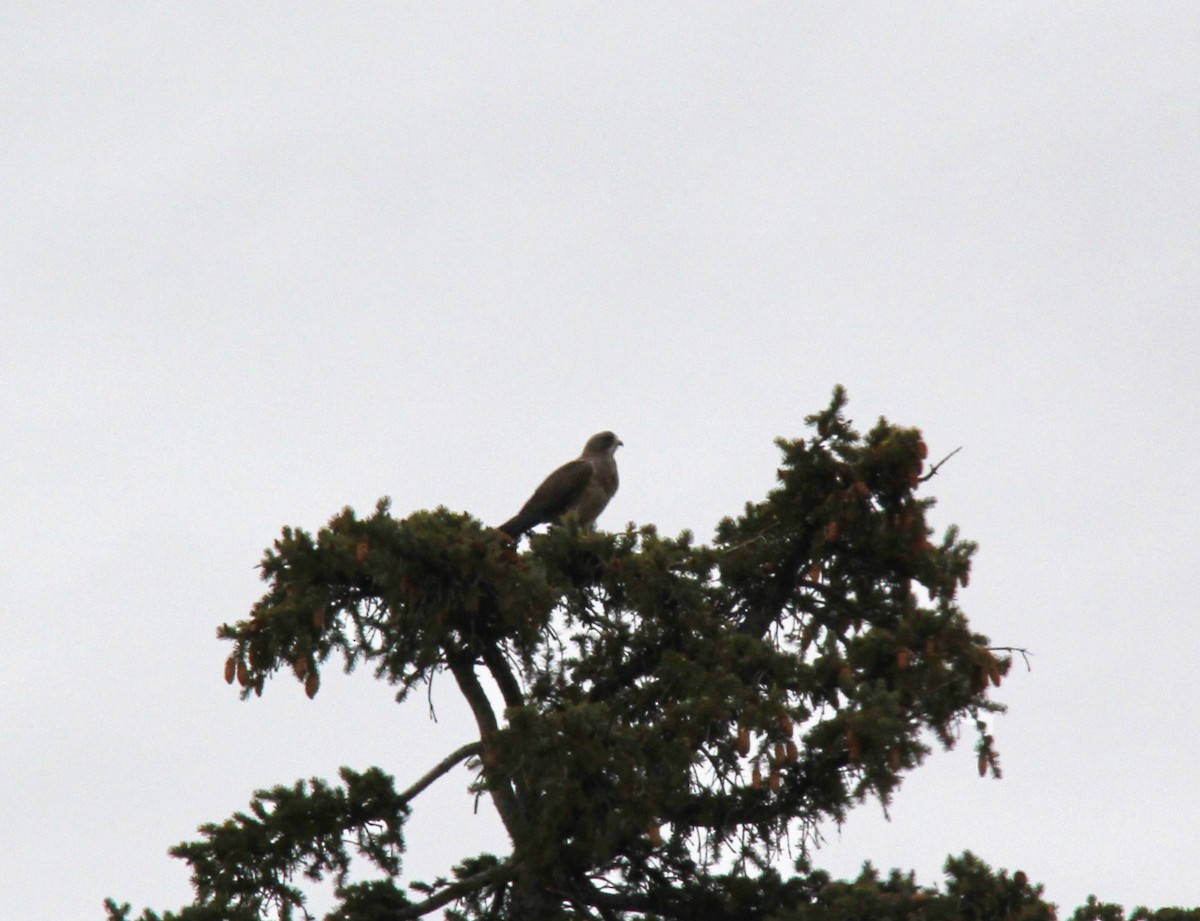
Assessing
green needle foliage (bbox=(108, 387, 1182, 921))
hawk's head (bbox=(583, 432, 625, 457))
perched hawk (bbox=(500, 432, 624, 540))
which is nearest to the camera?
green needle foliage (bbox=(108, 387, 1182, 921))

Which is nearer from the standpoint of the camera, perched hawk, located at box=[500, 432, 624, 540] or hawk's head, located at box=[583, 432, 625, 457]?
perched hawk, located at box=[500, 432, 624, 540]

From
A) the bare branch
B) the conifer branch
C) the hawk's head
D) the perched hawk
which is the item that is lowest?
the conifer branch

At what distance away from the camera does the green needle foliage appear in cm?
845

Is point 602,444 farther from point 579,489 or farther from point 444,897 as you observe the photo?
point 444,897

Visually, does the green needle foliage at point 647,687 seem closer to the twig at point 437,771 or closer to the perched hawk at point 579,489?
the twig at point 437,771

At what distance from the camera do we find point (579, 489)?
50.4 ft

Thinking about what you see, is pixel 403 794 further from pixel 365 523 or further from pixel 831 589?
pixel 831 589

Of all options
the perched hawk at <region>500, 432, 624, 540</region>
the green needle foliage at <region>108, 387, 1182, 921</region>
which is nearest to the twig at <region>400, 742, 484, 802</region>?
the green needle foliage at <region>108, 387, 1182, 921</region>

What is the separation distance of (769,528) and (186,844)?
13.9 feet

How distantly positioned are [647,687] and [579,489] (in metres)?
6.08

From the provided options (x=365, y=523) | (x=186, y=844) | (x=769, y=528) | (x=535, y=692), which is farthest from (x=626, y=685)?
(x=186, y=844)

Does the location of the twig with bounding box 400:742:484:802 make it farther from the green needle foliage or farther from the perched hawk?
the perched hawk

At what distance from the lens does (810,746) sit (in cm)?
877

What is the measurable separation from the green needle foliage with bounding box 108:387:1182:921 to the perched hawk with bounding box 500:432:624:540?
456cm
